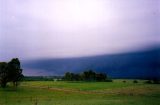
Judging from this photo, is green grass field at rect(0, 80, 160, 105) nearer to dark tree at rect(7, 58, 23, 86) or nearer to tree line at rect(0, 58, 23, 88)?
tree line at rect(0, 58, 23, 88)

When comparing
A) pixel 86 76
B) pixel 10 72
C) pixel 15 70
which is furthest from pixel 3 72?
pixel 86 76

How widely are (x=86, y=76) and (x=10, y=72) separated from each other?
128 feet

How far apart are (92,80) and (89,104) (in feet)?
241

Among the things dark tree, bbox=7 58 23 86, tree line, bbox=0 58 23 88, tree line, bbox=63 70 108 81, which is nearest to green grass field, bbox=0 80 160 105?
tree line, bbox=0 58 23 88

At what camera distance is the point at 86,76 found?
11031 cm

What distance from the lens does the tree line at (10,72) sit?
7450 cm

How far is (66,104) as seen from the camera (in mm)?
40594

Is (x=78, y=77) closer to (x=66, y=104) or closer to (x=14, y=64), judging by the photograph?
(x=14, y=64)

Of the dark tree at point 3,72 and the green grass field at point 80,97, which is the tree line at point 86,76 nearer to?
the green grass field at point 80,97

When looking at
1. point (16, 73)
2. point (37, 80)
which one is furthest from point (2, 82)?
point (37, 80)

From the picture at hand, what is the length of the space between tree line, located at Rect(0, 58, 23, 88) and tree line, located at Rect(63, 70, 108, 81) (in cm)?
3181

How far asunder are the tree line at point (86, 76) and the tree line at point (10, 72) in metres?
31.8

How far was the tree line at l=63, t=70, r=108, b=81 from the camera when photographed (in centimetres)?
10800

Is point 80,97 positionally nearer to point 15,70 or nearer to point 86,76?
point 15,70
